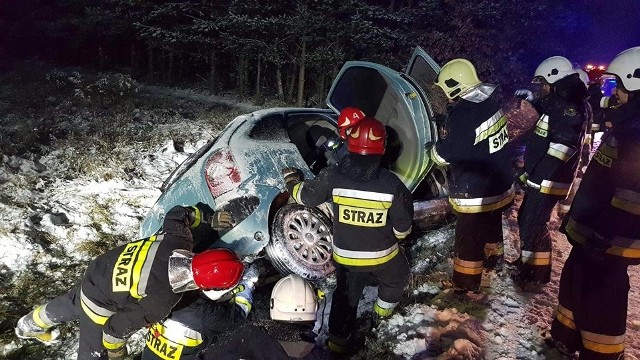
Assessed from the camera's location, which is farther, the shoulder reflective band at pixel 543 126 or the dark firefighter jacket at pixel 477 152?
the shoulder reflective band at pixel 543 126

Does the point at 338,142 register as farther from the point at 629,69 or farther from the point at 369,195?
the point at 629,69

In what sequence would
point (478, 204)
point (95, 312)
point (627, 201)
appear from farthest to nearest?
point (478, 204), point (95, 312), point (627, 201)

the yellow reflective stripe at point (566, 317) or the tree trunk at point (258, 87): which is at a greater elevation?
the yellow reflective stripe at point (566, 317)

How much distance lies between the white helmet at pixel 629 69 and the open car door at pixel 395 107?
1455mm

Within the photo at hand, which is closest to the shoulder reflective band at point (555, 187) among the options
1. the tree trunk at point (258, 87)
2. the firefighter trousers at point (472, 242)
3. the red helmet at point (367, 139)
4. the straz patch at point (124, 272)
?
the firefighter trousers at point (472, 242)

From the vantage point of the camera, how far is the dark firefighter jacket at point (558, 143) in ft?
11.4

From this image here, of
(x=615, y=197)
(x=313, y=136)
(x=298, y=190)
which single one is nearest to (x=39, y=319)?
(x=298, y=190)

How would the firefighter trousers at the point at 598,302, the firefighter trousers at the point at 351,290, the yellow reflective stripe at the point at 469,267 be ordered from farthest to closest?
the yellow reflective stripe at the point at 469,267 → the firefighter trousers at the point at 351,290 → the firefighter trousers at the point at 598,302

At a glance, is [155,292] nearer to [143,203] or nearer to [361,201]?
[361,201]

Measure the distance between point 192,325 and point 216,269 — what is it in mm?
511

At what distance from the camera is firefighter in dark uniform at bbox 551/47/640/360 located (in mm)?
2309

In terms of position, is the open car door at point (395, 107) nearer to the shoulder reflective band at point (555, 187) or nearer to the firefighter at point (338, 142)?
the firefighter at point (338, 142)

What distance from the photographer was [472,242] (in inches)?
128

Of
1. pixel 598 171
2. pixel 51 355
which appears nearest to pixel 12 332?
pixel 51 355
